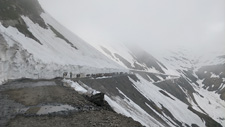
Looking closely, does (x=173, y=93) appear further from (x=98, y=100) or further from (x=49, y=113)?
(x=49, y=113)

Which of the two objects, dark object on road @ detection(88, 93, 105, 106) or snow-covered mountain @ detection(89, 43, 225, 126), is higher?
dark object on road @ detection(88, 93, 105, 106)

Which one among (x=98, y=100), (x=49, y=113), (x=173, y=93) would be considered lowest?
(x=173, y=93)

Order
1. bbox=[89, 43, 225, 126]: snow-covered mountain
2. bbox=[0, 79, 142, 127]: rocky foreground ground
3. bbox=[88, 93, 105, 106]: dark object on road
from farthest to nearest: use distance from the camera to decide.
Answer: bbox=[89, 43, 225, 126]: snow-covered mountain → bbox=[88, 93, 105, 106]: dark object on road → bbox=[0, 79, 142, 127]: rocky foreground ground

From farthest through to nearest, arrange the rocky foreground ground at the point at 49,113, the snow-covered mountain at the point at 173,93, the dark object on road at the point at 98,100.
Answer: the snow-covered mountain at the point at 173,93
the dark object on road at the point at 98,100
the rocky foreground ground at the point at 49,113

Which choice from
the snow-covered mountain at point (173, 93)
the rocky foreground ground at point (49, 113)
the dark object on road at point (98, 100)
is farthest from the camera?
the snow-covered mountain at point (173, 93)

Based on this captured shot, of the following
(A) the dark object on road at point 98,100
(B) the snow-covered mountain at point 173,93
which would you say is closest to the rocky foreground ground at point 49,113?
(A) the dark object on road at point 98,100

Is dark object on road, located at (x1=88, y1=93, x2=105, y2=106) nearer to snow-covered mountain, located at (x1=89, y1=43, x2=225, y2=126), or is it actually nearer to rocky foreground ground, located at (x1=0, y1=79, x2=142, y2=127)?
rocky foreground ground, located at (x1=0, y1=79, x2=142, y2=127)

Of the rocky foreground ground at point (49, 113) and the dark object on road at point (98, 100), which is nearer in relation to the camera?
the rocky foreground ground at point (49, 113)

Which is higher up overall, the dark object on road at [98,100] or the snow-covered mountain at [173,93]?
the dark object on road at [98,100]

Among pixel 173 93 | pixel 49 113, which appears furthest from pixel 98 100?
pixel 173 93

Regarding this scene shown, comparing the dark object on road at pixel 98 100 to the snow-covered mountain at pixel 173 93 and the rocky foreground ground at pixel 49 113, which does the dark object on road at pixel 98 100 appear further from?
the snow-covered mountain at pixel 173 93

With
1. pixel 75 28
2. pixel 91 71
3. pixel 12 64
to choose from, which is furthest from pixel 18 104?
pixel 75 28

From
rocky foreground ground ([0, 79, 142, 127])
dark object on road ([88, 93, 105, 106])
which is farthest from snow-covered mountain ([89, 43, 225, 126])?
rocky foreground ground ([0, 79, 142, 127])

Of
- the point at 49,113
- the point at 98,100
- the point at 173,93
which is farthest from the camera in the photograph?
the point at 173,93
